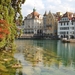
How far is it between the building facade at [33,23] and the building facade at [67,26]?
1919 cm

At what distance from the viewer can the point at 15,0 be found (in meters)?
36.0

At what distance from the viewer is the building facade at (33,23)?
13640 centimetres

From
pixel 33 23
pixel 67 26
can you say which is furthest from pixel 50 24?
pixel 67 26

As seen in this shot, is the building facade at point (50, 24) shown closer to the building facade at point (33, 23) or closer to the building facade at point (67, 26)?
the building facade at point (33, 23)

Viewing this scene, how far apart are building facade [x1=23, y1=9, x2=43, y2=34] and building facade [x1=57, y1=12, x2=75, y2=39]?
755 inches

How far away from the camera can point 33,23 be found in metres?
139

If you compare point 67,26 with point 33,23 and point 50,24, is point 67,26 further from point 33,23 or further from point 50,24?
point 33,23

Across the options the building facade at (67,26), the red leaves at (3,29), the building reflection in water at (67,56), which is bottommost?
the building reflection in water at (67,56)

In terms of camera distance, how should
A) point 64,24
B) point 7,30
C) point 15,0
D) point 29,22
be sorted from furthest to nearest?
point 29,22 < point 64,24 < point 15,0 < point 7,30

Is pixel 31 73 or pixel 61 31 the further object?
pixel 61 31

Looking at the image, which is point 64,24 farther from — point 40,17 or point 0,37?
point 0,37

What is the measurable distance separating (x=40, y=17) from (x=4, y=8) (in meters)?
113

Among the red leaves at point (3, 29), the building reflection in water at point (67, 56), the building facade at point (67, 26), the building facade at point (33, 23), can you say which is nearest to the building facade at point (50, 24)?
the building facade at point (33, 23)

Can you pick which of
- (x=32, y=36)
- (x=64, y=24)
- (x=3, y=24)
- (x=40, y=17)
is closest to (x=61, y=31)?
(x=64, y=24)
